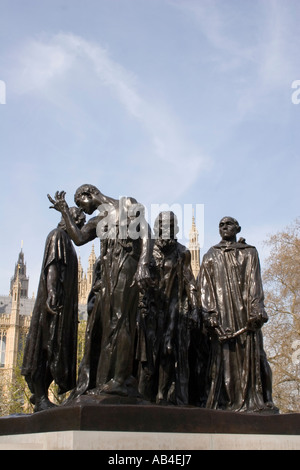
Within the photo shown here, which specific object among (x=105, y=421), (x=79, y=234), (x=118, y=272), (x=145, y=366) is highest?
(x=79, y=234)

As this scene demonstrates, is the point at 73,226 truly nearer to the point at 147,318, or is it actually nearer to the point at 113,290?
the point at 113,290

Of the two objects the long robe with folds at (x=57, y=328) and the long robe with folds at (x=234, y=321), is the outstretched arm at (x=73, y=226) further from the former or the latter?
the long robe with folds at (x=234, y=321)

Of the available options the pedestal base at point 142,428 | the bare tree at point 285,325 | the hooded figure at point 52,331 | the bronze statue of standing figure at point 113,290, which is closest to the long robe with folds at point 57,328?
the hooded figure at point 52,331

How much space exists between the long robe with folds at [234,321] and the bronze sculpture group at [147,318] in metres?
0.01

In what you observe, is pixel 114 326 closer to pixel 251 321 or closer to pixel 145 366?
pixel 145 366

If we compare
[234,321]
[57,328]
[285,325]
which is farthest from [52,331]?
[285,325]

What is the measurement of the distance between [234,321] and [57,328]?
7.65 ft

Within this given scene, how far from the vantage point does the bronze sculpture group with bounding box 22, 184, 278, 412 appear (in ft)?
19.9

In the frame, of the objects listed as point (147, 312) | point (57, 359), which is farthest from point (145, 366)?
point (57, 359)

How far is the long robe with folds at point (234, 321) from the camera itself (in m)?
6.86

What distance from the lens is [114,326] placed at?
594 centimetres

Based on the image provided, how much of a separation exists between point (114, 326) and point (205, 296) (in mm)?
1987

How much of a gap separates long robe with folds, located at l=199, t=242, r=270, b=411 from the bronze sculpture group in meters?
0.01

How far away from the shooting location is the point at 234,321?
283 inches
